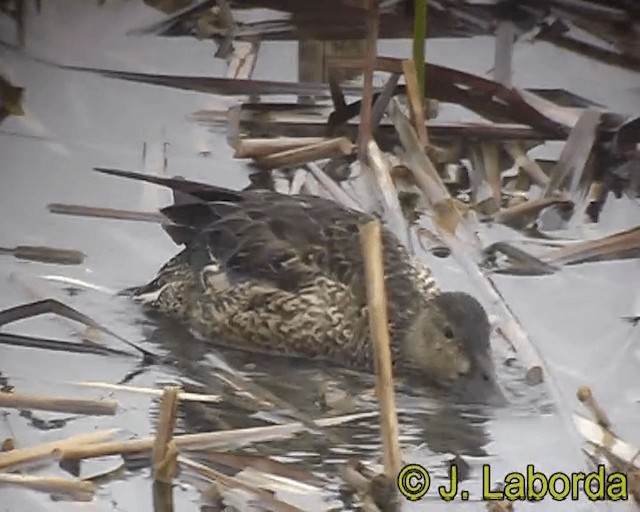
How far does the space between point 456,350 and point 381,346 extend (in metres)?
0.09

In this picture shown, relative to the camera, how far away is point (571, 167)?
→ 1278mm

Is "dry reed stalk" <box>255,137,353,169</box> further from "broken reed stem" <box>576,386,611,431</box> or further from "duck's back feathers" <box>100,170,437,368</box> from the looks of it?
"broken reed stem" <box>576,386,611,431</box>

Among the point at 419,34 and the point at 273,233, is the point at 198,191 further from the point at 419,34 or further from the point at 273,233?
the point at 419,34

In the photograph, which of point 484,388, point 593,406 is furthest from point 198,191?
point 593,406

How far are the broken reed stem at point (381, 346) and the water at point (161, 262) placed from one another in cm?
2

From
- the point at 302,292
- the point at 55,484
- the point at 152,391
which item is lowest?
the point at 55,484

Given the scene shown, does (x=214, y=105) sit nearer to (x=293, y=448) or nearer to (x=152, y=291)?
(x=152, y=291)

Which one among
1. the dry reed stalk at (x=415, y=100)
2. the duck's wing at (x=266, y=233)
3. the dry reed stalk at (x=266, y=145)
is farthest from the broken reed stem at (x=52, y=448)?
the dry reed stalk at (x=415, y=100)

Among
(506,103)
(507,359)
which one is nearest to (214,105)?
(506,103)

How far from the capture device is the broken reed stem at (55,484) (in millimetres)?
1236

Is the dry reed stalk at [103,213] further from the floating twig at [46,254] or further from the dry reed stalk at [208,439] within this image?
the dry reed stalk at [208,439]

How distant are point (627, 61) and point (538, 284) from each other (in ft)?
0.98

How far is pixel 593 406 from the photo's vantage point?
123 cm

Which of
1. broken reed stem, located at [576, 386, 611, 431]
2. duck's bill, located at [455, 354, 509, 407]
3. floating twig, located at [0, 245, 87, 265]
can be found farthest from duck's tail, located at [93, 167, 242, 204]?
broken reed stem, located at [576, 386, 611, 431]
